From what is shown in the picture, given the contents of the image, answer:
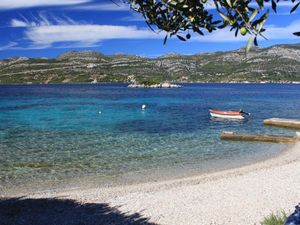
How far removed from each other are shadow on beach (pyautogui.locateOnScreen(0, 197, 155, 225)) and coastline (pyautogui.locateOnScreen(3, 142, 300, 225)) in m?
0.56

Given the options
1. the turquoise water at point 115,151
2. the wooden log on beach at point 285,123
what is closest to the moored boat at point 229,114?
the turquoise water at point 115,151

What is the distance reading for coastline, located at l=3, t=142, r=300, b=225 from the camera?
17.1 metres

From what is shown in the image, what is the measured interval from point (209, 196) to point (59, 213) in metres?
6.94

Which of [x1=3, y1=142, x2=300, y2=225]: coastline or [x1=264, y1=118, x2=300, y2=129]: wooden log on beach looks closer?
[x1=3, y1=142, x2=300, y2=225]: coastline

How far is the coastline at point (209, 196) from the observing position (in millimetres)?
17078

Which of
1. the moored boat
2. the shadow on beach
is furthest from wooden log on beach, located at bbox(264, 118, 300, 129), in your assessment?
the shadow on beach

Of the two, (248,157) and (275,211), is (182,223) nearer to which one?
(275,211)

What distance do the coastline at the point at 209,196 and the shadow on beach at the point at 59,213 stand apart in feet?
1.84

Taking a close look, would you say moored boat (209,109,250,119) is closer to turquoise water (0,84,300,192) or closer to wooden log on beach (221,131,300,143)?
turquoise water (0,84,300,192)

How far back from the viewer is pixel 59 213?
18.7 metres

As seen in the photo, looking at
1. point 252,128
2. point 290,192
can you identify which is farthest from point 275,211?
point 252,128

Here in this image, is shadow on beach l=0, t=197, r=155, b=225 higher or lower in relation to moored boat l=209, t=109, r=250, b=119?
higher

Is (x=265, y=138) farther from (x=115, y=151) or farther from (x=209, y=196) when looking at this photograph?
(x=209, y=196)

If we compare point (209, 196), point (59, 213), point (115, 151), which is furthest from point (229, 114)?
point (59, 213)
